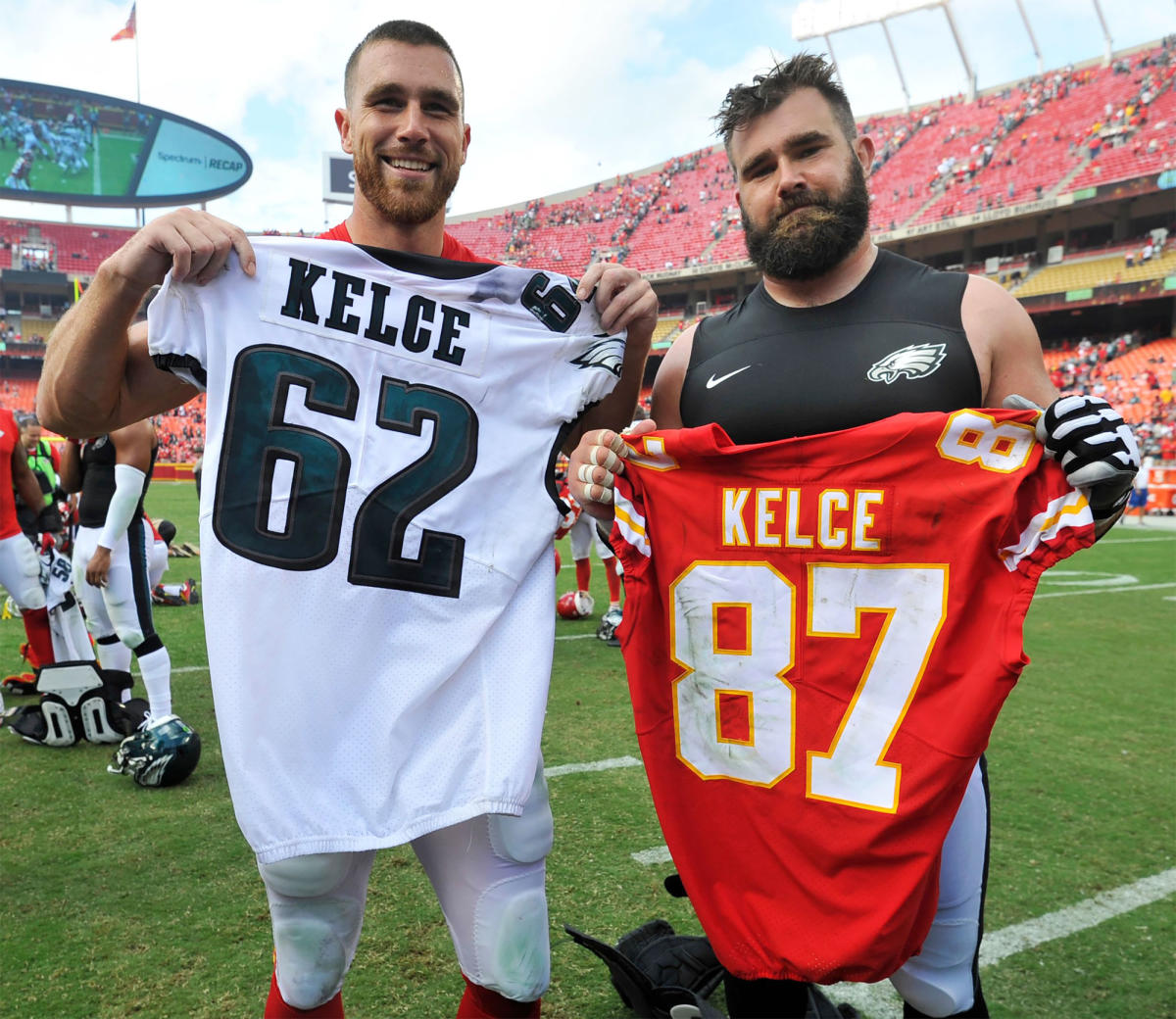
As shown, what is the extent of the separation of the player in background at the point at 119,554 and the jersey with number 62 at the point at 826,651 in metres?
3.08

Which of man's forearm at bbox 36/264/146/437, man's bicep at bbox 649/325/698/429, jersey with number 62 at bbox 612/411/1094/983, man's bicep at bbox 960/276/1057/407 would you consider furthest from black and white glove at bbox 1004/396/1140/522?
man's forearm at bbox 36/264/146/437

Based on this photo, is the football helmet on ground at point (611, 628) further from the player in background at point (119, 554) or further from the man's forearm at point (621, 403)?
the man's forearm at point (621, 403)

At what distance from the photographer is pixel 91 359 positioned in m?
1.74

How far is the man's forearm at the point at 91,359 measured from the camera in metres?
1.68

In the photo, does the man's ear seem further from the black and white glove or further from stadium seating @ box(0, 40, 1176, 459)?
stadium seating @ box(0, 40, 1176, 459)

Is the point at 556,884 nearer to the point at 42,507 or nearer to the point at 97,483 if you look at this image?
the point at 97,483

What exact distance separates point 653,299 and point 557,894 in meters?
2.08

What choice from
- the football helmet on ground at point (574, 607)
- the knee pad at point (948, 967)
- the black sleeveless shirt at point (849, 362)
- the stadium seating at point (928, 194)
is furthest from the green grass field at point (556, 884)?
the stadium seating at point (928, 194)

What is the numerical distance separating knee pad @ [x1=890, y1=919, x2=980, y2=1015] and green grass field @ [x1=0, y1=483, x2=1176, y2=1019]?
686mm

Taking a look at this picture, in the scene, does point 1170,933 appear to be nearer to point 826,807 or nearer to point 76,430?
point 826,807

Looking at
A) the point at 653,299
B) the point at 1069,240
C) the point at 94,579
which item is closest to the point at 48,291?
the point at 1069,240

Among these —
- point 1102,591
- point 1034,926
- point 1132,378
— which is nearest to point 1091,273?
point 1132,378

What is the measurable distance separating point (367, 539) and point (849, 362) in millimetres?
1116

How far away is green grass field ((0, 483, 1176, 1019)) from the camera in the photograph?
2457 millimetres
